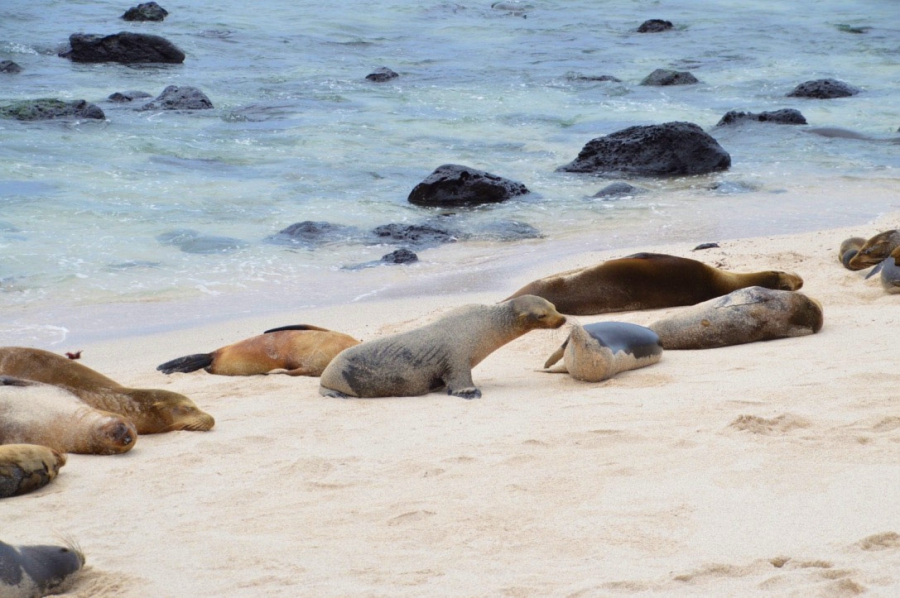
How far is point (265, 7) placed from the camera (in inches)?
1359

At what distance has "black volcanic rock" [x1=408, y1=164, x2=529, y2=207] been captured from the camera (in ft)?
40.1

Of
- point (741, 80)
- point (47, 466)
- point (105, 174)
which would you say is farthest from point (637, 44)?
point (47, 466)

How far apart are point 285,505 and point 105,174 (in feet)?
36.1

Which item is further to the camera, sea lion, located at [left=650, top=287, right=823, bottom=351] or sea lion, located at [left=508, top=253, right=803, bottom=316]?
sea lion, located at [left=508, top=253, right=803, bottom=316]

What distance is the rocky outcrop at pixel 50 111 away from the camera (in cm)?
1698

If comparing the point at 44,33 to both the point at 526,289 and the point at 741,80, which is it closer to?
the point at 741,80

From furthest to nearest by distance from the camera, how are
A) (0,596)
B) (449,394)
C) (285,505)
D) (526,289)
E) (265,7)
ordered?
(265,7), (526,289), (449,394), (285,505), (0,596)

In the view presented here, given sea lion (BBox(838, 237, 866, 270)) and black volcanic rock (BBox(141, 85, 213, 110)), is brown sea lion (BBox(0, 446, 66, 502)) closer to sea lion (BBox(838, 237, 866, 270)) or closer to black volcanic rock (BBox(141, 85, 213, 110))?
sea lion (BBox(838, 237, 866, 270))

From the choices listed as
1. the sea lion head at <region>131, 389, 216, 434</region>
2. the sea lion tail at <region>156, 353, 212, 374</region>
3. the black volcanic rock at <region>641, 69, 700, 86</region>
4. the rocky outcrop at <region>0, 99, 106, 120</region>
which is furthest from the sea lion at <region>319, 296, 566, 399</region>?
the black volcanic rock at <region>641, 69, 700, 86</region>

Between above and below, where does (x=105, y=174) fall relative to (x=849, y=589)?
below

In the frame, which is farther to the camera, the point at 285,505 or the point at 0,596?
the point at 285,505

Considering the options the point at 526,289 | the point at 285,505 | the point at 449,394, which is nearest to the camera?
the point at 285,505

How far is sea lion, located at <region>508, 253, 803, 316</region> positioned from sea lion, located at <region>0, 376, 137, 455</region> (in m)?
3.37

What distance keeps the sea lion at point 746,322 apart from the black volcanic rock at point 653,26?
26717 mm
